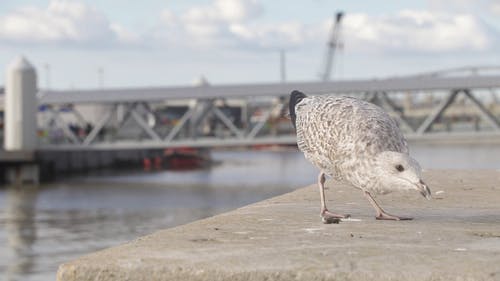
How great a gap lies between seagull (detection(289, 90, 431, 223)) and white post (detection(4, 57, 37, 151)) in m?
52.7

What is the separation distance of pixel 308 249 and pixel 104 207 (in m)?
38.0

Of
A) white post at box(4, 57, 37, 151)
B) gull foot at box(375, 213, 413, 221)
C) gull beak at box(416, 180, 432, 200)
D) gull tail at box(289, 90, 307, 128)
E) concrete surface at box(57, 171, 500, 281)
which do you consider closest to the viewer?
concrete surface at box(57, 171, 500, 281)

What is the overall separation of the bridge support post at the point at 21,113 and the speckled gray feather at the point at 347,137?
51.6 m

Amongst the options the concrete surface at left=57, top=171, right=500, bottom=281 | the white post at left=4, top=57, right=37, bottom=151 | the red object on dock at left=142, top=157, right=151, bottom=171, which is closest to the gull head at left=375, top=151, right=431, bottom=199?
the concrete surface at left=57, top=171, right=500, bottom=281

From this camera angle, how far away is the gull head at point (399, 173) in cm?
746

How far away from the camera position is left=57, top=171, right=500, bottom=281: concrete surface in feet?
19.9

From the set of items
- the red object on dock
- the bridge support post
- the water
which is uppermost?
the bridge support post

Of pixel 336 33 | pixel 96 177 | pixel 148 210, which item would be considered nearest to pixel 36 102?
pixel 96 177

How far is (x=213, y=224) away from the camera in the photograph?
8.59 metres

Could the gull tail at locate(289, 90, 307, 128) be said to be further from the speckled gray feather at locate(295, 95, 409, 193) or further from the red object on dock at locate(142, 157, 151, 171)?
the red object on dock at locate(142, 157, 151, 171)

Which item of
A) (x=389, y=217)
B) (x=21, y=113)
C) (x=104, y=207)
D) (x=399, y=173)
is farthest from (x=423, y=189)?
(x=21, y=113)

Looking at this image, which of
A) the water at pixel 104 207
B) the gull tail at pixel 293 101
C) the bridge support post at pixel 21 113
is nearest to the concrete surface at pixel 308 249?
the gull tail at pixel 293 101

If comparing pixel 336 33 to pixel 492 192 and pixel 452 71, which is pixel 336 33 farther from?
pixel 492 192

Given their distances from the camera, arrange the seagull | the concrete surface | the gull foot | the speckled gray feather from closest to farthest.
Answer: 1. the concrete surface
2. the seagull
3. the speckled gray feather
4. the gull foot
